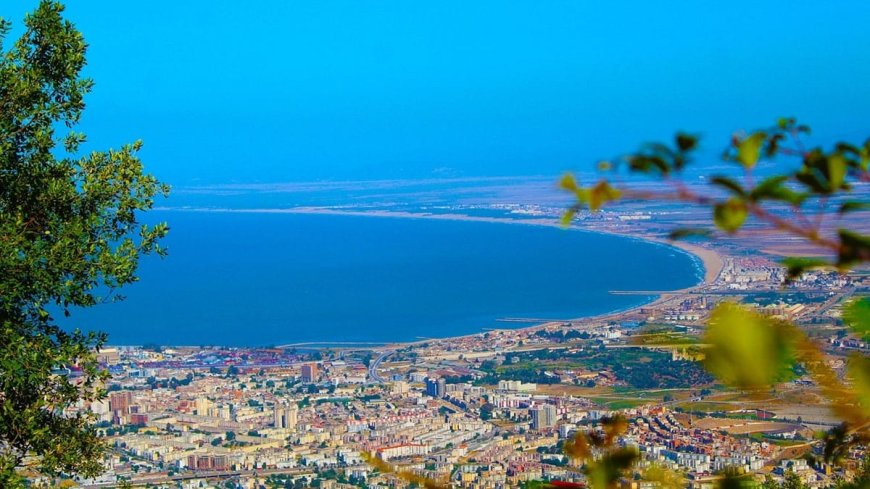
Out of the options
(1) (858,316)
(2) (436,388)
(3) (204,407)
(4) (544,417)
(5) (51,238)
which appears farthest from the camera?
(2) (436,388)

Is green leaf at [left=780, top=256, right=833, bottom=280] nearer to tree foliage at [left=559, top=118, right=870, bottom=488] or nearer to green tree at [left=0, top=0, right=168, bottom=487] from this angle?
tree foliage at [left=559, top=118, right=870, bottom=488]

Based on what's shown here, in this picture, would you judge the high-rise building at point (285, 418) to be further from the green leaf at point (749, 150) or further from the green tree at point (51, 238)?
the green leaf at point (749, 150)

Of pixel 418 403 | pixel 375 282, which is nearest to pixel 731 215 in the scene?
pixel 418 403

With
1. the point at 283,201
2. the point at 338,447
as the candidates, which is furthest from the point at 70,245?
the point at 283,201

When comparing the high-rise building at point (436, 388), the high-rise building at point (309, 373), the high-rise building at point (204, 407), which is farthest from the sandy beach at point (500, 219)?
the high-rise building at point (204, 407)

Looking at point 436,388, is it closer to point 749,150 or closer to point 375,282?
point 749,150
